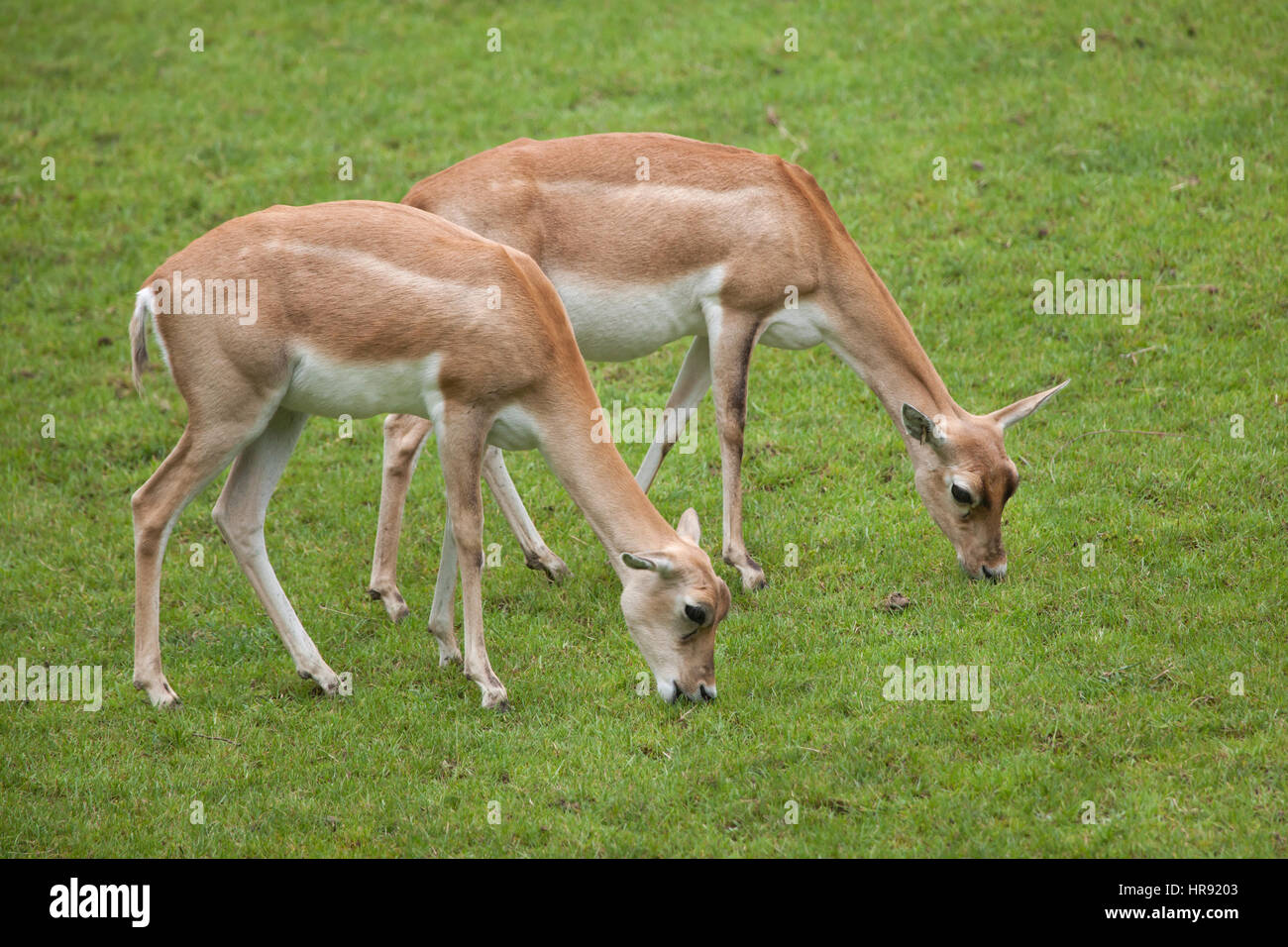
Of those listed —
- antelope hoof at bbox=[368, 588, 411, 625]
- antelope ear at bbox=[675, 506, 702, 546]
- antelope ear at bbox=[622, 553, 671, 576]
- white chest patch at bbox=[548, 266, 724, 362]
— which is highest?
white chest patch at bbox=[548, 266, 724, 362]

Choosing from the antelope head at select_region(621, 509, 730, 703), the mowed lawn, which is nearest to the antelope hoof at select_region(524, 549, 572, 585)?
the mowed lawn

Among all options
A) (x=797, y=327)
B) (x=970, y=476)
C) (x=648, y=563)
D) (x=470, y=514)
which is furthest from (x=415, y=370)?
(x=970, y=476)

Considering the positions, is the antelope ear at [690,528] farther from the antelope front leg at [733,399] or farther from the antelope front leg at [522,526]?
the antelope front leg at [522,526]

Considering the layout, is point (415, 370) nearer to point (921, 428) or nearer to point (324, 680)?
point (324, 680)

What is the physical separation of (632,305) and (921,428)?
2121 millimetres

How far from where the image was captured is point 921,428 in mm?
8836

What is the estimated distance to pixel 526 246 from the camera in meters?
9.06

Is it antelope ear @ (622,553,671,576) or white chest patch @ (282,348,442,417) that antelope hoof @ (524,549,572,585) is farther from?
antelope ear @ (622,553,671,576)

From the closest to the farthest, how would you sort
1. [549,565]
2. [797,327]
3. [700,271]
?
[700,271] → [797,327] → [549,565]

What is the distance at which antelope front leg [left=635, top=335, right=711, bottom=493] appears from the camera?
9844 mm

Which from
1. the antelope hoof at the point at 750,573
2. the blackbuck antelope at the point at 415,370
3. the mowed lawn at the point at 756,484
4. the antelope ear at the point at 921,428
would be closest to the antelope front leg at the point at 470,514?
the blackbuck antelope at the point at 415,370

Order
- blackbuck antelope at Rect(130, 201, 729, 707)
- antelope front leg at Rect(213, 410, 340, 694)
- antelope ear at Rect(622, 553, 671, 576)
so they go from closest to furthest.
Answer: antelope ear at Rect(622, 553, 671, 576), blackbuck antelope at Rect(130, 201, 729, 707), antelope front leg at Rect(213, 410, 340, 694)

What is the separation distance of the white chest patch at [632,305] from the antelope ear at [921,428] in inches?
61.3

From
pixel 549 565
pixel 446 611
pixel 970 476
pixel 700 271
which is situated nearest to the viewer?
pixel 446 611
